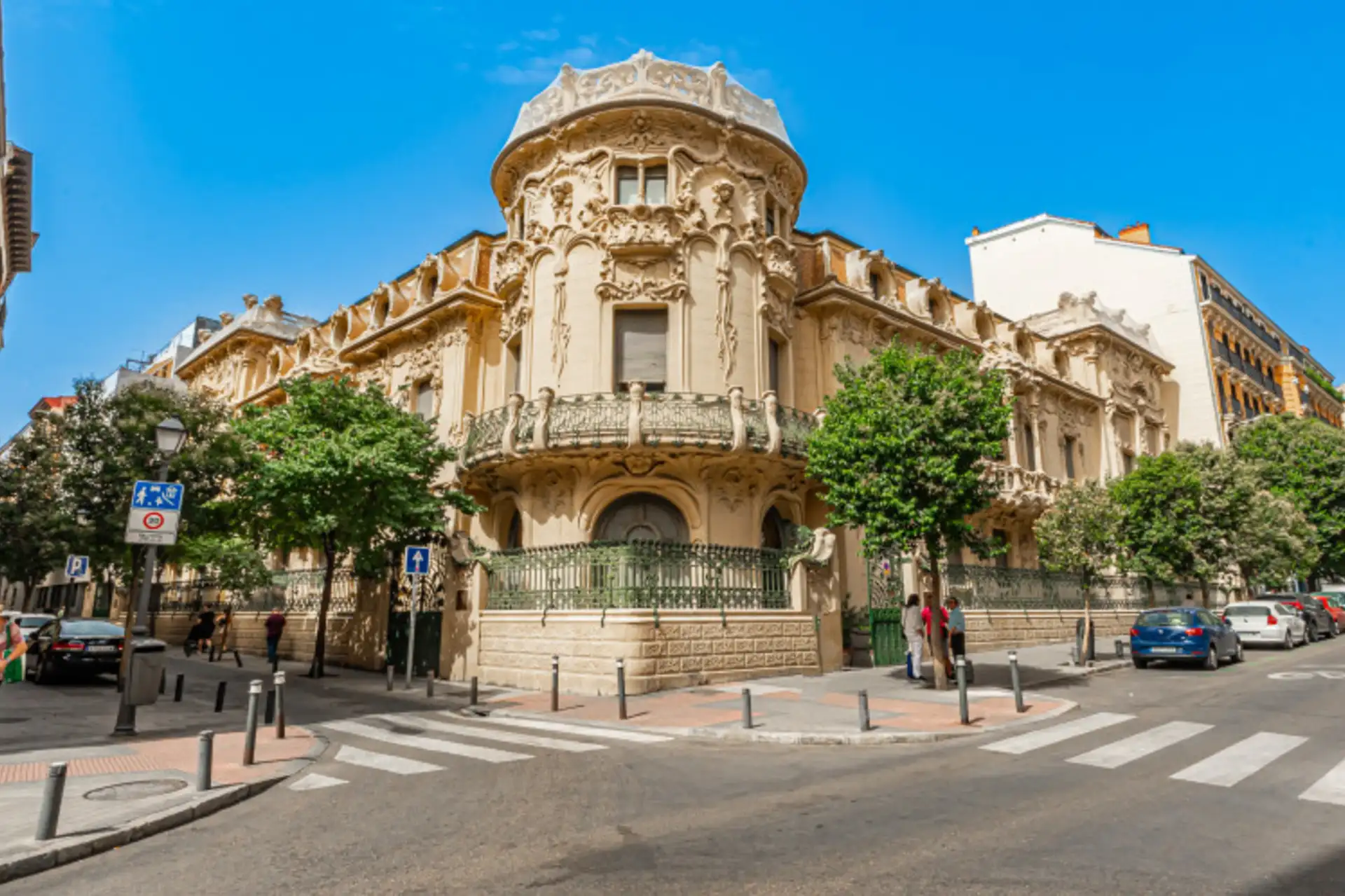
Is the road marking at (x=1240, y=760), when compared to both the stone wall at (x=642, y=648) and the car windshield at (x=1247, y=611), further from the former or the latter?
the car windshield at (x=1247, y=611)

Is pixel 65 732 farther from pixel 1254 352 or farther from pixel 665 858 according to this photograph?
pixel 1254 352

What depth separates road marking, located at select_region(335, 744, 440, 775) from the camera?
8.10 m

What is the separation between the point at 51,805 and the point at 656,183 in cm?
1778

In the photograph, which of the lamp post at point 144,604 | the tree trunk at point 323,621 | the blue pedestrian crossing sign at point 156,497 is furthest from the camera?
the tree trunk at point 323,621

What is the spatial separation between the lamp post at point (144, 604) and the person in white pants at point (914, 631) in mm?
12873

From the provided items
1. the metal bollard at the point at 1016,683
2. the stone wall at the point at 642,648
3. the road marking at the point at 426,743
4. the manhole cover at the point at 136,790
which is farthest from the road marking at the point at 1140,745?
the manhole cover at the point at 136,790

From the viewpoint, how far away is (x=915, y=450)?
14.1 meters

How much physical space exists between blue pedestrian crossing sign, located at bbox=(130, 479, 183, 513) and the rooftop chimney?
4770cm

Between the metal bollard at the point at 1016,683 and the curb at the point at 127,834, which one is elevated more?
the metal bollard at the point at 1016,683

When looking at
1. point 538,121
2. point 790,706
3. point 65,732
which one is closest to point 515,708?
point 790,706

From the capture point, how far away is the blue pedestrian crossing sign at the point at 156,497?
10.9 m

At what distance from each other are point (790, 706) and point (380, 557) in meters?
10.6

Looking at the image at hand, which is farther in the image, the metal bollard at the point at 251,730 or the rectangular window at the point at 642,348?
the rectangular window at the point at 642,348

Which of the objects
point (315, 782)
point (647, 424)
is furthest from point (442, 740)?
point (647, 424)
